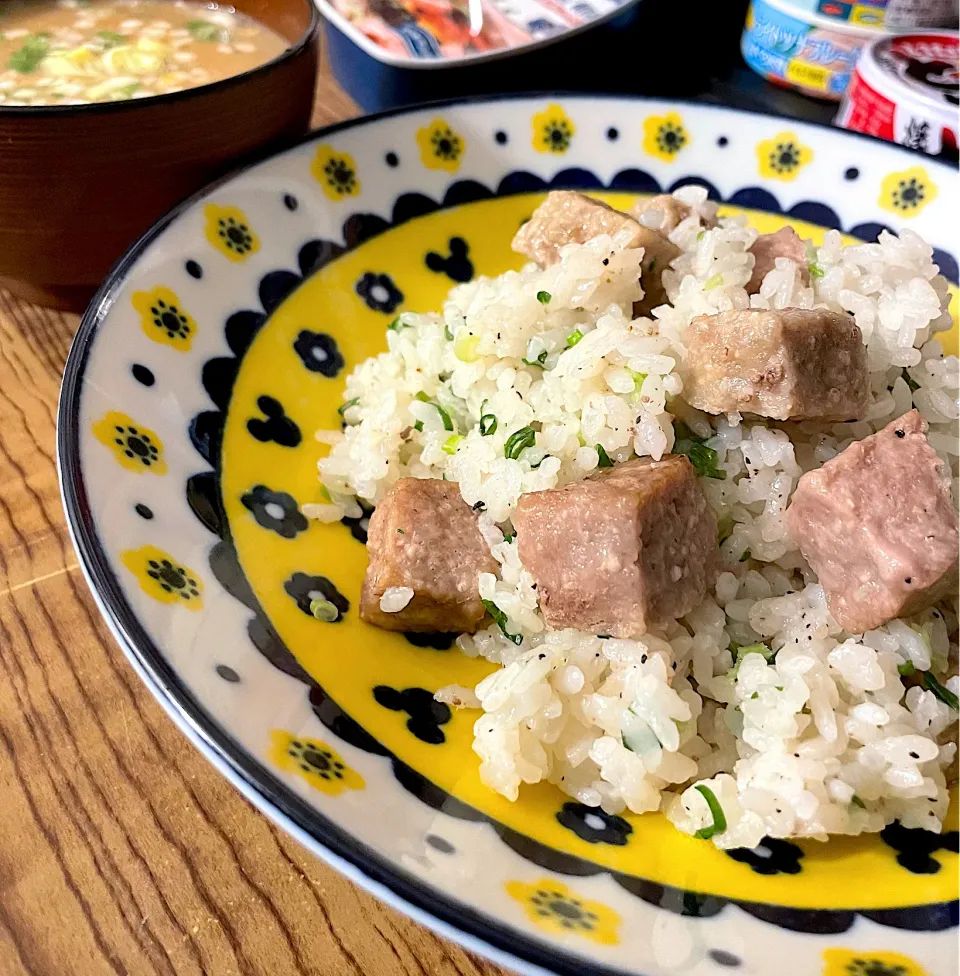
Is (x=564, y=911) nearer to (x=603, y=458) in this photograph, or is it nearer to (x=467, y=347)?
(x=603, y=458)

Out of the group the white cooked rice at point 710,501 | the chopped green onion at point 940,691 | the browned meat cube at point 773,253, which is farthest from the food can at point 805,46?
the chopped green onion at point 940,691

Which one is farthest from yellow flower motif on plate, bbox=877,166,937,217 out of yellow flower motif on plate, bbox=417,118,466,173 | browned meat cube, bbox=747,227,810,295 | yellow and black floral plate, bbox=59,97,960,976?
yellow flower motif on plate, bbox=417,118,466,173

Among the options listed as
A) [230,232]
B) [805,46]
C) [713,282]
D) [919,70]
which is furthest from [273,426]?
[805,46]

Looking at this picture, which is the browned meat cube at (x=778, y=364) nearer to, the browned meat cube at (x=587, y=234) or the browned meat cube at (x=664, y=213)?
the browned meat cube at (x=587, y=234)

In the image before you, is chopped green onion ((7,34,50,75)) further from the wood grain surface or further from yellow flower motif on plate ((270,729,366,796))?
yellow flower motif on plate ((270,729,366,796))

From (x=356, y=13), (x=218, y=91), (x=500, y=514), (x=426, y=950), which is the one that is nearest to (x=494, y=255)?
(x=218, y=91)

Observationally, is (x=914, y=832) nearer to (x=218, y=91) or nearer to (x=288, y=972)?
(x=288, y=972)
